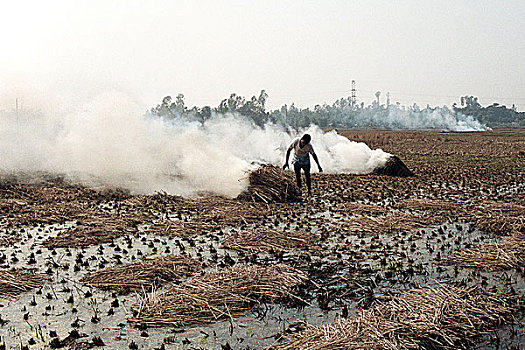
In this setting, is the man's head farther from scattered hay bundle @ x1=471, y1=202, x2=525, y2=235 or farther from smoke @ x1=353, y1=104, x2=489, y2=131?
smoke @ x1=353, y1=104, x2=489, y2=131

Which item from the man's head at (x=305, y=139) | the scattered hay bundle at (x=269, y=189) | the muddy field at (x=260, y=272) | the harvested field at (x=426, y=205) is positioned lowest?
the muddy field at (x=260, y=272)

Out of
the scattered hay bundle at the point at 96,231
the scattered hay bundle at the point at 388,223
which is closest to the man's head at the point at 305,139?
the scattered hay bundle at the point at 388,223

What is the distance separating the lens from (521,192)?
1677cm

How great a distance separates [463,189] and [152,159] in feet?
35.3

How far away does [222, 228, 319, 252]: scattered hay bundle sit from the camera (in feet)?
30.4

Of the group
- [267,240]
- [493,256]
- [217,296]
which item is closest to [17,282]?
[217,296]

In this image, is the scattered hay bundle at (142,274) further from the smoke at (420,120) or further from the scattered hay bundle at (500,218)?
the smoke at (420,120)

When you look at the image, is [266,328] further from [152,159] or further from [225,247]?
[152,159]

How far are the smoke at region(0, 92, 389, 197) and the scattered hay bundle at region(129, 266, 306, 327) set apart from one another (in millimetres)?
7347

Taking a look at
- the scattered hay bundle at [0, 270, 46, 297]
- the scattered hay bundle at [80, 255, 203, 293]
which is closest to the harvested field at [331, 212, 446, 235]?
the scattered hay bundle at [80, 255, 203, 293]

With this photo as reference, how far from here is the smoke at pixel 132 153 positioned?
1683 centimetres

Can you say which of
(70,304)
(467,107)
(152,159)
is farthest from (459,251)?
(467,107)

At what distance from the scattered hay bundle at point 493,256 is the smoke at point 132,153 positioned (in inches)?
278

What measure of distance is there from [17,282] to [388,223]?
7.40m
